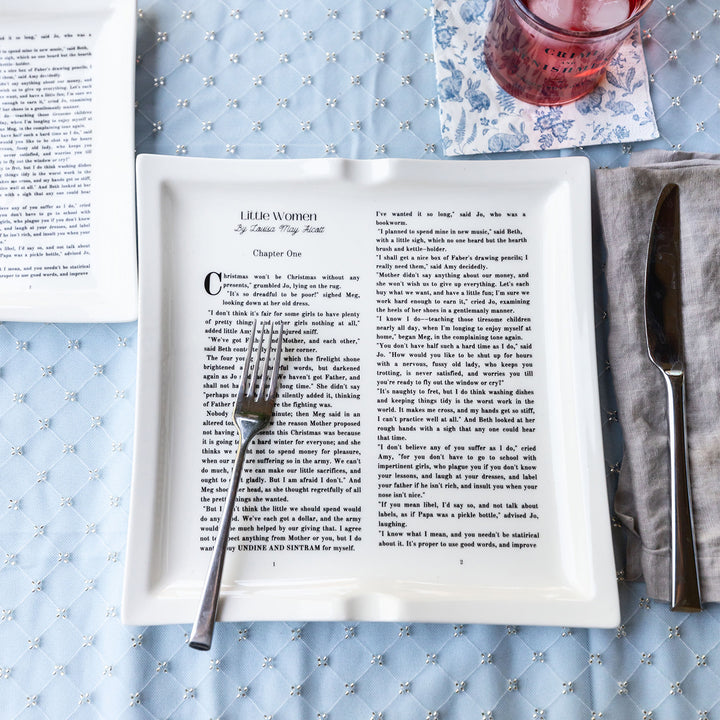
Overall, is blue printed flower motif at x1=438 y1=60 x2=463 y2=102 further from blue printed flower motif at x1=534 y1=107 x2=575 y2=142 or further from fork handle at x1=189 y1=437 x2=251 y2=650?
fork handle at x1=189 y1=437 x2=251 y2=650

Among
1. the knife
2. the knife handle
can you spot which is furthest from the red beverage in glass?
the knife handle

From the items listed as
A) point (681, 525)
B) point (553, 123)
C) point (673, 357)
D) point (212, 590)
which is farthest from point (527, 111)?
point (212, 590)

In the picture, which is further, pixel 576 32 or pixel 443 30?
pixel 443 30

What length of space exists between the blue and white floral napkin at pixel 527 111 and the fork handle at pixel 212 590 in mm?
397

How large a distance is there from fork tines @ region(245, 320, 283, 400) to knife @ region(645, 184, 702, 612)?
33cm

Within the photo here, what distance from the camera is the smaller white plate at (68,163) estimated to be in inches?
20.3

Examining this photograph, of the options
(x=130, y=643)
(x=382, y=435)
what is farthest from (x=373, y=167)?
(x=130, y=643)

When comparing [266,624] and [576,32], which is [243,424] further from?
[576,32]

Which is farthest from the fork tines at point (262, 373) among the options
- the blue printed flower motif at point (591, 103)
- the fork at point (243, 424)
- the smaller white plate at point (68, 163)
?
the blue printed flower motif at point (591, 103)

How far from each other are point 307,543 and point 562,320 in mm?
303

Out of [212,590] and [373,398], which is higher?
[373,398]

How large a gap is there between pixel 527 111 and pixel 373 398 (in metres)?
0.32

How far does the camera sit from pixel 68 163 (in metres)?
0.53

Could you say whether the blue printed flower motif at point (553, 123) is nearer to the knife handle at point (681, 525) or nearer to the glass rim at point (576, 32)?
the glass rim at point (576, 32)
